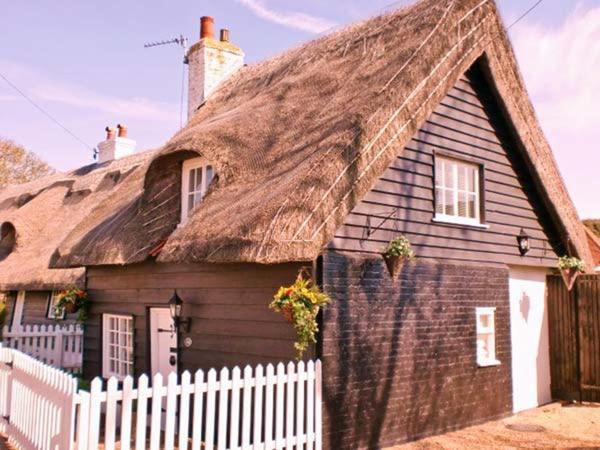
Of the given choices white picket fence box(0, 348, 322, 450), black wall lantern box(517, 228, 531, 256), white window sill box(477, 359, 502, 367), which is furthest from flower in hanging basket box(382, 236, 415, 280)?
black wall lantern box(517, 228, 531, 256)

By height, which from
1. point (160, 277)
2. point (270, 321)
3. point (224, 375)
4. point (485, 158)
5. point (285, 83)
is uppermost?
point (285, 83)

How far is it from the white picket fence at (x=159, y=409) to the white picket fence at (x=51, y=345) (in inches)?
200

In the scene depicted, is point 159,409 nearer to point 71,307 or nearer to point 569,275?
point 71,307

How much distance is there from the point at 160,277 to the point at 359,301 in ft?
12.3

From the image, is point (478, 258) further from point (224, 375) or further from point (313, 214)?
point (224, 375)

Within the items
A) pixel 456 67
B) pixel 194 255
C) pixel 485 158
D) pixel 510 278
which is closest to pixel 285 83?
pixel 456 67

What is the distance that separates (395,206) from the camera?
880cm

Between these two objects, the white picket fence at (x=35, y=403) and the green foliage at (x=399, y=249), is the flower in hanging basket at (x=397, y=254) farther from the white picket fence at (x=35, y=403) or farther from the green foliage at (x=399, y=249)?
the white picket fence at (x=35, y=403)

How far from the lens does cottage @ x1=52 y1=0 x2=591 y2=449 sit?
7.70 metres

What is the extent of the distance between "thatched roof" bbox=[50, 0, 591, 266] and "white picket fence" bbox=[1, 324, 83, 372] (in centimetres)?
257

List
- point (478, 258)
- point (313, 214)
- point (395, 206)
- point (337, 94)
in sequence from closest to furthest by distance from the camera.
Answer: point (313, 214) < point (395, 206) < point (337, 94) < point (478, 258)

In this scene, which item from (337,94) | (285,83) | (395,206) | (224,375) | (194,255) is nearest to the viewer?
(224,375)

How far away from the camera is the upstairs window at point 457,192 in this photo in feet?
32.6

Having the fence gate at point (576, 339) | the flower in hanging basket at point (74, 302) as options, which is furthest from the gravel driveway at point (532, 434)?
the flower in hanging basket at point (74, 302)
